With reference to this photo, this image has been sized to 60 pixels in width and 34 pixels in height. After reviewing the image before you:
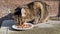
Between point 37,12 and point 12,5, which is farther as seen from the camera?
point 12,5

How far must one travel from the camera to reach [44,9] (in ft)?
9.53

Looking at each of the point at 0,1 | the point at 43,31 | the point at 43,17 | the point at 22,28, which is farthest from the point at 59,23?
the point at 0,1

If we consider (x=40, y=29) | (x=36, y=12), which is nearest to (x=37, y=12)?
(x=36, y=12)

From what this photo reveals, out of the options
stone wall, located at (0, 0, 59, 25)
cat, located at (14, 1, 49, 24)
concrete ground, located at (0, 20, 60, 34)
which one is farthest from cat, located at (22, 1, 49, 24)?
stone wall, located at (0, 0, 59, 25)

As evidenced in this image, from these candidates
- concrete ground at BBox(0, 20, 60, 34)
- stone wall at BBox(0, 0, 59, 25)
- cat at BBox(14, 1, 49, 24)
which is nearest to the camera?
concrete ground at BBox(0, 20, 60, 34)

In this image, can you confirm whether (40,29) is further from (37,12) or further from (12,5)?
(12,5)

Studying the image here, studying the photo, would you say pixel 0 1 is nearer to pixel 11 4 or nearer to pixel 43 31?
pixel 11 4

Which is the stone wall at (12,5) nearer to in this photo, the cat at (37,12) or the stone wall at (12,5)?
the stone wall at (12,5)

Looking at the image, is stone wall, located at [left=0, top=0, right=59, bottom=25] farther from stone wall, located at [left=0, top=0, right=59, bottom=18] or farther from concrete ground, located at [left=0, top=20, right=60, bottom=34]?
concrete ground, located at [left=0, top=20, right=60, bottom=34]

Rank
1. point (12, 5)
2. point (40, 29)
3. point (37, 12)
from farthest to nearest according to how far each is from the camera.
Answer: point (12, 5) < point (37, 12) < point (40, 29)

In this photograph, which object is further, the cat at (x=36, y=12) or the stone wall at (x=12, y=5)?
the stone wall at (x=12, y=5)

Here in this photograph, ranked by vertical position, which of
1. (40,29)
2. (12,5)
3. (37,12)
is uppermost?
(12,5)

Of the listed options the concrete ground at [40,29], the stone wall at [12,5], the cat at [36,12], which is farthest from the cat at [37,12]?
the stone wall at [12,5]

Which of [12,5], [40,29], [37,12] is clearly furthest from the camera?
[12,5]
